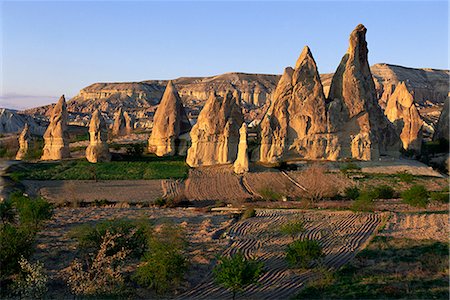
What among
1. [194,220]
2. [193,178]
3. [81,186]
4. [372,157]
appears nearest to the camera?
[194,220]

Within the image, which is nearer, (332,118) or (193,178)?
(193,178)

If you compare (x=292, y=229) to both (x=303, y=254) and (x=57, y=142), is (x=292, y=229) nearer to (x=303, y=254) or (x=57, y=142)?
(x=303, y=254)

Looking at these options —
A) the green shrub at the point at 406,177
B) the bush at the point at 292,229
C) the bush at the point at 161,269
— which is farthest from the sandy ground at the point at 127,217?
the green shrub at the point at 406,177

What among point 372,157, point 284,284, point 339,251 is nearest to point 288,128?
point 372,157

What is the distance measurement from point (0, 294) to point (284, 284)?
713cm

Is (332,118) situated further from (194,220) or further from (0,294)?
(0,294)

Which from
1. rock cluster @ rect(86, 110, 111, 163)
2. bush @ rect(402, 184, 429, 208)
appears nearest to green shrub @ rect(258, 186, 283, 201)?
bush @ rect(402, 184, 429, 208)

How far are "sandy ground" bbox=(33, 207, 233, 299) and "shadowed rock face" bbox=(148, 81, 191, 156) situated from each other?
17.9m

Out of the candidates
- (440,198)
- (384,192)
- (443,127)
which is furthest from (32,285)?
(443,127)

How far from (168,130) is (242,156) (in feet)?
35.5

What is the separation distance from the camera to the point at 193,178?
1371 inches

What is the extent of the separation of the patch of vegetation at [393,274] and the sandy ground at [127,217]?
145 inches

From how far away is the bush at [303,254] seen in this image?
1505 centimetres

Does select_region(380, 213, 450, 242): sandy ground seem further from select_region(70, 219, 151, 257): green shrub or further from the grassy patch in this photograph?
the grassy patch
